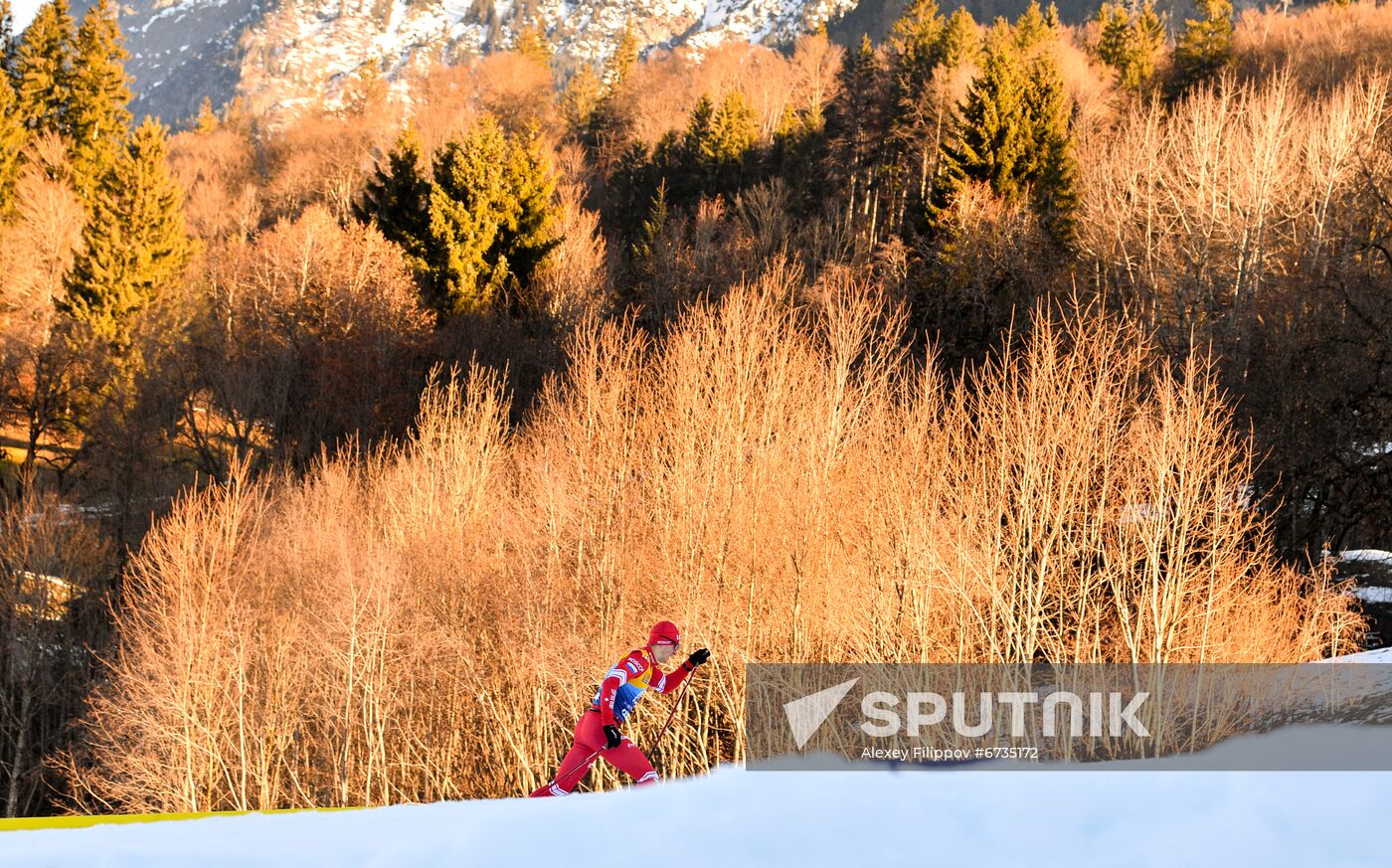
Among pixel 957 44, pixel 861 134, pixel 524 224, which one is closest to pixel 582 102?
pixel 957 44

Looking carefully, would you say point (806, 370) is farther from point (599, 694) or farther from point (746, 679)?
point (599, 694)

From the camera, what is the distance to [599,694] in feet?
24.7

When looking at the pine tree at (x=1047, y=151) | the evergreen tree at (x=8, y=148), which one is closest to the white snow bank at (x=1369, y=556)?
the pine tree at (x=1047, y=151)

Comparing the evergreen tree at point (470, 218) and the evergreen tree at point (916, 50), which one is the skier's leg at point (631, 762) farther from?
the evergreen tree at point (916, 50)

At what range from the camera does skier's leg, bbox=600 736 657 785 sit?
768 cm

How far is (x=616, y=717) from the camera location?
7.64 m

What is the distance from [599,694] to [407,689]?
1894 centimetres

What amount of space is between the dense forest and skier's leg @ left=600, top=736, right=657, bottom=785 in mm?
10299

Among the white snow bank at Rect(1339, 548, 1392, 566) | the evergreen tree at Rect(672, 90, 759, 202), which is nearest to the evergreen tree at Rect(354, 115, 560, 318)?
the evergreen tree at Rect(672, 90, 759, 202)

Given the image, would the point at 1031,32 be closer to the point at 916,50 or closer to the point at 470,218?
the point at 916,50

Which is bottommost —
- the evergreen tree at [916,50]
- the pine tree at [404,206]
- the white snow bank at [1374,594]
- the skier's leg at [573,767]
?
the white snow bank at [1374,594]

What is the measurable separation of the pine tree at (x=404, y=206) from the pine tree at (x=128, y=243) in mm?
9551

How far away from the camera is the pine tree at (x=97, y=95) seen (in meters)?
53.3

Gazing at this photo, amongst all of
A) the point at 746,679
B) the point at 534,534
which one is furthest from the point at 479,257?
the point at 746,679
